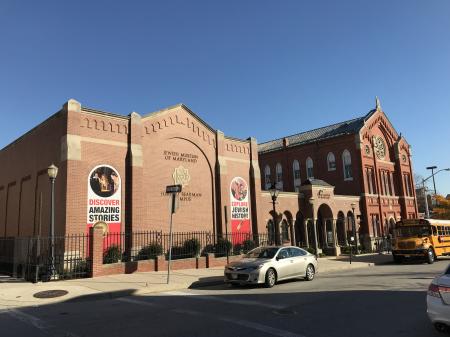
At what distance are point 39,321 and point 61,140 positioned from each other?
13486mm

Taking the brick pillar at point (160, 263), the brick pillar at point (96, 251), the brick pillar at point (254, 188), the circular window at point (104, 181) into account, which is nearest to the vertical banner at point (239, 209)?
the brick pillar at point (254, 188)

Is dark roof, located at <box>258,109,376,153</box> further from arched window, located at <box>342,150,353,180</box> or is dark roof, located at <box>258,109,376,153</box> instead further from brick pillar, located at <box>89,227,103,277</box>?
brick pillar, located at <box>89,227,103,277</box>

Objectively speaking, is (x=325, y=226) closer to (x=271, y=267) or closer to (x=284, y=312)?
(x=271, y=267)

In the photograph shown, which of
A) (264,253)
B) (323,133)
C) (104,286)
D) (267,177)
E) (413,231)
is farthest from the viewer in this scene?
(267,177)

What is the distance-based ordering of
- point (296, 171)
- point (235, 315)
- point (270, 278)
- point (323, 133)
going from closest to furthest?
point (235, 315) → point (270, 278) → point (323, 133) → point (296, 171)

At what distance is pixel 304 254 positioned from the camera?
639 inches

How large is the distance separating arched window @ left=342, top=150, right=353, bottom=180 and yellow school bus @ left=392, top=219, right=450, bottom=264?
1599 cm

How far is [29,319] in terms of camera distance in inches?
363

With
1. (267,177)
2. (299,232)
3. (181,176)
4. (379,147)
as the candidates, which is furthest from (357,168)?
(181,176)

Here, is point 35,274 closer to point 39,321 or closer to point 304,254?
Answer: point 39,321

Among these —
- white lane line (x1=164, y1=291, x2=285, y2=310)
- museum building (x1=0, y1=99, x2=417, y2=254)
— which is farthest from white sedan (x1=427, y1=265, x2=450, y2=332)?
museum building (x1=0, y1=99, x2=417, y2=254)

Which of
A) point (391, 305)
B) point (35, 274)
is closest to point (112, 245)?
point (35, 274)

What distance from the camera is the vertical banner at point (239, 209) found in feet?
92.8

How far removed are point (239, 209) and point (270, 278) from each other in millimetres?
15005
